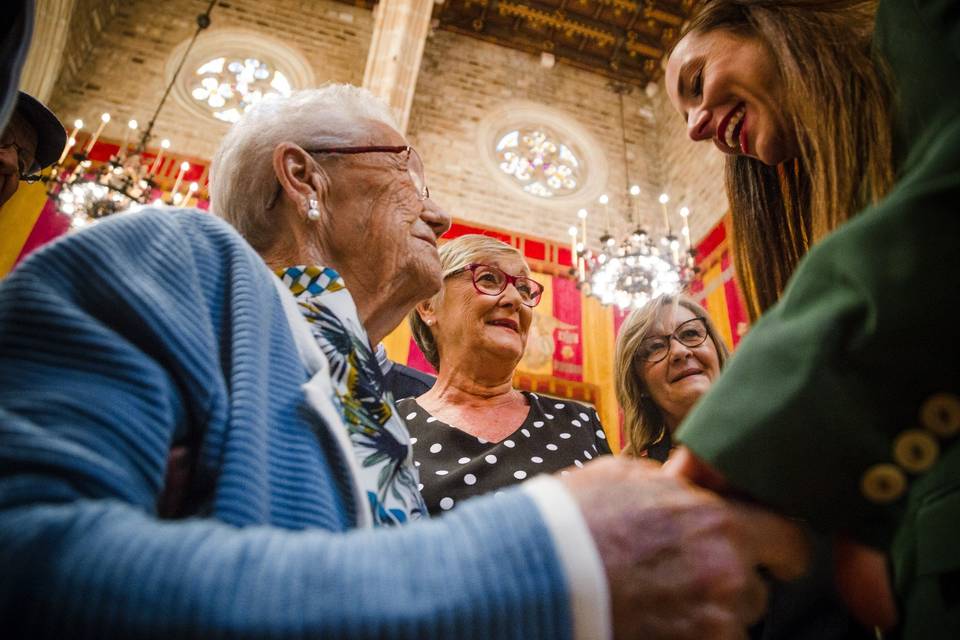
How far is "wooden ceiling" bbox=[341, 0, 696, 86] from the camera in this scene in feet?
32.7

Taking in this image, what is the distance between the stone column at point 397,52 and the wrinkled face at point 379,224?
6.19 meters

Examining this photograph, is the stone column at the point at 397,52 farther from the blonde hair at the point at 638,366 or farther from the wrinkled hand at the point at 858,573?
the wrinkled hand at the point at 858,573

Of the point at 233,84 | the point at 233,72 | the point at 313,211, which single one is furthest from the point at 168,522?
the point at 233,72

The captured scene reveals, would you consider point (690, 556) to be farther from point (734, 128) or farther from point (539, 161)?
point (539, 161)

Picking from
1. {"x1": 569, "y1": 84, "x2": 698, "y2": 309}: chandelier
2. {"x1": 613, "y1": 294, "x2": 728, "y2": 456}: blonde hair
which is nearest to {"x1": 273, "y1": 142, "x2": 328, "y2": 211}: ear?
{"x1": 613, "y1": 294, "x2": 728, "y2": 456}: blonde hair

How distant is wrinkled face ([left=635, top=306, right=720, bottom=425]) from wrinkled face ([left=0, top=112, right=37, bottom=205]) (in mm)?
2637

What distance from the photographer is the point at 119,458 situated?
56 centimetres

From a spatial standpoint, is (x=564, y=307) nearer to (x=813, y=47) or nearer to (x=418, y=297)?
(x=418, y=297)

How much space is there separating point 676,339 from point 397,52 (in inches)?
263

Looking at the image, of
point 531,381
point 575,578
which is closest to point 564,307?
point 531,381

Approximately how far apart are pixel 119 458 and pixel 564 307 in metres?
7.59

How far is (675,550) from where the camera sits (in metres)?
0.56

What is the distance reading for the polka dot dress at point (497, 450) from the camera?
163cm

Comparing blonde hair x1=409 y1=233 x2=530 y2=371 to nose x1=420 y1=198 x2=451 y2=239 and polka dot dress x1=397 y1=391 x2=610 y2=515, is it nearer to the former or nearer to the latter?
polka dot dress x1=397 y1=391 x2=610 y2=515
